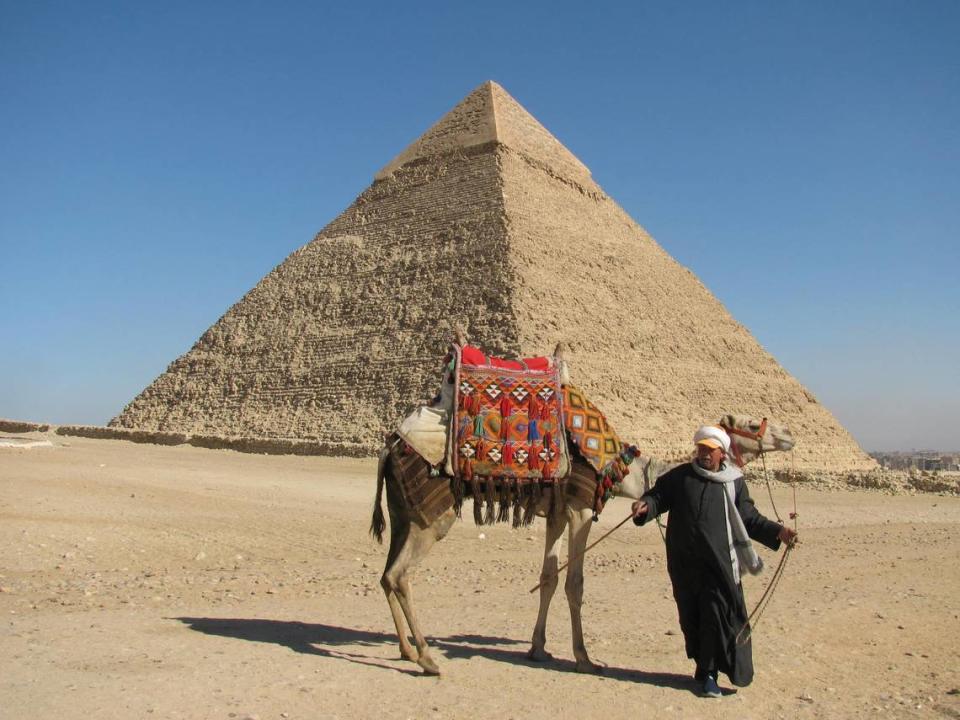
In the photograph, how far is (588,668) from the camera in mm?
5070

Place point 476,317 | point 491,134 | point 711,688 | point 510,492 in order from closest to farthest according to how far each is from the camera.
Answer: point 711,688 < point 510,492 < point 476,317 < point 491,134

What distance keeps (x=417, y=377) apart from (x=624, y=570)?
25.9 metres

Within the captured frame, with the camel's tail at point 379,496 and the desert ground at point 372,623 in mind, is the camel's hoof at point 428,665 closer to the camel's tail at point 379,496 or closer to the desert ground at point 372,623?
the desert ground at point 372,623

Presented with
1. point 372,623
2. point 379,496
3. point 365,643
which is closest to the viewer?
point 365,643

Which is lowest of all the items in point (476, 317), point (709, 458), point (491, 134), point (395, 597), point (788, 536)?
point (395, 597)

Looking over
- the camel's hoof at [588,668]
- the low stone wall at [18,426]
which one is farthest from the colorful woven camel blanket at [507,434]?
the low stone wall at [18,426]

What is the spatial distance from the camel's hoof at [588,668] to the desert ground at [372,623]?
69mm

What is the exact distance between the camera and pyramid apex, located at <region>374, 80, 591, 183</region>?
45812mm

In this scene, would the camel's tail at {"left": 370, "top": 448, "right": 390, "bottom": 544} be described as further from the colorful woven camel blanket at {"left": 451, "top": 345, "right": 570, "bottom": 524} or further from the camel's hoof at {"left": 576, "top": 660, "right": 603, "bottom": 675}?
the camel's hoof at {"left": 576, "top": 660, "right": 603, "bottom": 675}

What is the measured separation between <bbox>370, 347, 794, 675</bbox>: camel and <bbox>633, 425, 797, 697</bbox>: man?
46 centimetres

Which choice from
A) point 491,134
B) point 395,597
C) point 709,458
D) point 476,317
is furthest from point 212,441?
point 709,458

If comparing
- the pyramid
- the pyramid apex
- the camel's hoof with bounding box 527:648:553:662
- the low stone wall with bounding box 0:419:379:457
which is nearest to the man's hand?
the camel's hoof with bounding box 527:648:553:662

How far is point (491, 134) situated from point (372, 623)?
40.4m

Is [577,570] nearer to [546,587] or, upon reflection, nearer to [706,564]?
[546,587]
